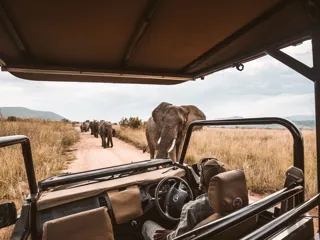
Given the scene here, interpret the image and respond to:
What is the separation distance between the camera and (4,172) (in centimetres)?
491

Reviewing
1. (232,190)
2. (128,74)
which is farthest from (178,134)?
(232,190)

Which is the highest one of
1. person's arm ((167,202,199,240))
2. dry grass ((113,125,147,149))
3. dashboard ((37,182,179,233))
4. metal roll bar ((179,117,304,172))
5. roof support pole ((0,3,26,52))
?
roof support pole ((0,3,26,52))

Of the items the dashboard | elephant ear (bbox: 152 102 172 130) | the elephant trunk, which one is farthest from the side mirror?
elephant ear (bbox: 152 102 172 130)

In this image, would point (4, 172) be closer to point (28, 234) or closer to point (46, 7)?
point (28, 234)

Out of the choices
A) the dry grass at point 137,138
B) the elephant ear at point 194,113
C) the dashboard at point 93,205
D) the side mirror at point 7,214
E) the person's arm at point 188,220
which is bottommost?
the dry grass at point 137,138

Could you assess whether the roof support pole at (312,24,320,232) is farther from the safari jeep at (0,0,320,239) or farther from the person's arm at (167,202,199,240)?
the person's arm at (167,202,199,240)

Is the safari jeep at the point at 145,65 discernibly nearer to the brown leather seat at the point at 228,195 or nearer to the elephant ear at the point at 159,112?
the brown leather seat at the point at 228,195

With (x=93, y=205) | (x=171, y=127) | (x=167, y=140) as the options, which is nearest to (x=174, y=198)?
(x=93, y=205)

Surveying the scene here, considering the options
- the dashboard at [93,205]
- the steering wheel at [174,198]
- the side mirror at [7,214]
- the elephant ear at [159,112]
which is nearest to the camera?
the side mirror at [7,214]

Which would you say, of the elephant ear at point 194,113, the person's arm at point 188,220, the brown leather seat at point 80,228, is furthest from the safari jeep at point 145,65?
the elephant ear at point 194,113

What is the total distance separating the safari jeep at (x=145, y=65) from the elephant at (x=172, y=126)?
3696mm

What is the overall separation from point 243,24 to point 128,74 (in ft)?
5.46

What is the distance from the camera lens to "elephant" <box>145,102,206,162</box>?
6855mm

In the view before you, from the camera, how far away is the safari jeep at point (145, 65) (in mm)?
1328
